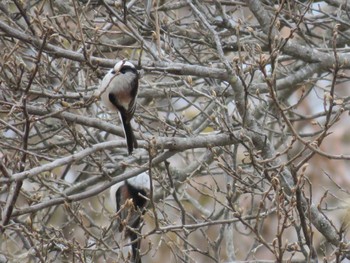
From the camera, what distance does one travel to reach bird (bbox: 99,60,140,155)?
5109 mm

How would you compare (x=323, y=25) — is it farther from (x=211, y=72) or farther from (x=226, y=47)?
(x=211, y=72)

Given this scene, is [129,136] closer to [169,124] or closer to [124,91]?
[124,91]

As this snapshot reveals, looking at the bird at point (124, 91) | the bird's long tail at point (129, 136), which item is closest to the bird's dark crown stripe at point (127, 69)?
the bird at point (124, 91)

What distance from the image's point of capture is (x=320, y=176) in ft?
36.4

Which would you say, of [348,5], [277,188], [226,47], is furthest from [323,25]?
[277,188]

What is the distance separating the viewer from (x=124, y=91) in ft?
17.6

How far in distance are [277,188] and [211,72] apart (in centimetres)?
120

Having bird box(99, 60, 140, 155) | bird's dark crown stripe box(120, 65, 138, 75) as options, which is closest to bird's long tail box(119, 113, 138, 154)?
bird box(99, 60, 140, 155)

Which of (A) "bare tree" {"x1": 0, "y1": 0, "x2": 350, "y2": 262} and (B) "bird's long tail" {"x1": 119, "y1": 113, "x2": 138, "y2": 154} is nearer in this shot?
(A) "bare tree" {"x1": 0, "y1": 0, "x2": 350, "y2": 262}

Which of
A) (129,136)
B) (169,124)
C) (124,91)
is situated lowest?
(129,136)

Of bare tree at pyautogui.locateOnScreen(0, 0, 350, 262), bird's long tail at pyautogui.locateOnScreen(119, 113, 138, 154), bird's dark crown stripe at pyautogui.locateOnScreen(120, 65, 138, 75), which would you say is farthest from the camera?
bird's dark crown stripe at pyautogui.locateOnScreen(120, 65, 138, 75)

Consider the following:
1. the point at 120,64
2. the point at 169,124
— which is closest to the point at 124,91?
the point at 120,64

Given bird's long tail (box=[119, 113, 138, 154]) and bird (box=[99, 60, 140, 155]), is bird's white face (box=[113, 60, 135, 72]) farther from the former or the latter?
bird's long tail (box=[119, 113, 138, 154])

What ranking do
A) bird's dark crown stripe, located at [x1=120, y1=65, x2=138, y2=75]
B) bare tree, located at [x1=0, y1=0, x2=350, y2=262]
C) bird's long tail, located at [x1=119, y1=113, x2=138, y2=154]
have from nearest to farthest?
bare tree, located at [x1=0, y1=0, x2=350, y2=262] < bird's long tail, located at [x1=119, y1=113, x2=138, y2=154] < bird's dark crown stripe, located at [x1=120, y1=65, x2=138, y2=75]
